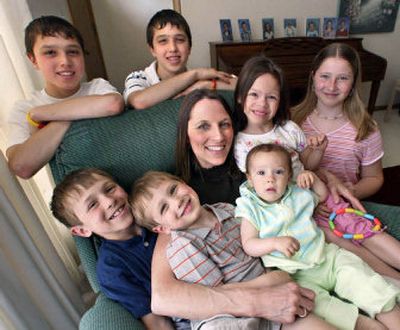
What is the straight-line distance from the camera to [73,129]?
43.3 inches

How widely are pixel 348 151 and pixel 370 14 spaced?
3191 mm

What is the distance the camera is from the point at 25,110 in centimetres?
128

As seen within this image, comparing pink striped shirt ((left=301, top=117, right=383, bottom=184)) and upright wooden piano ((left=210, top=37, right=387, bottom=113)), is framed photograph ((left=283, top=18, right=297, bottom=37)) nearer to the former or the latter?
upright wooden piano ((left=210, top=37, right=387, bottom=113))

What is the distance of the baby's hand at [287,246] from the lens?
919 millimetres

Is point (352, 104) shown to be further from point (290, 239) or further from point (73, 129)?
point (73, 129)

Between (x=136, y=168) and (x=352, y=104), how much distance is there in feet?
3.88

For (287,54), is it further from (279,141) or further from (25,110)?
(25,110)

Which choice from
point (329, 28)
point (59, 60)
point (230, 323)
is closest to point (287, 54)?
point (329, 28)

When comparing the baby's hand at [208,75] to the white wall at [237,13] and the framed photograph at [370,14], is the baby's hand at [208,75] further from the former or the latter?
the framed photograph at [370,14]

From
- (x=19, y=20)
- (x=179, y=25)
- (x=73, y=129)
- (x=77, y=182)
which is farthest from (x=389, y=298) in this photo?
(x=19, y=20)

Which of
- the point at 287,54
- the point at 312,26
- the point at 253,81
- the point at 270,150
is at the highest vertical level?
the point at 312,26

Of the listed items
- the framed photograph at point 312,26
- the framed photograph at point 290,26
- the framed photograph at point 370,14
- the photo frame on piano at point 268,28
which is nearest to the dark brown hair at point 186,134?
the photo frame on piano at point 268,28

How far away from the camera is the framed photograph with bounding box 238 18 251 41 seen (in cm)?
340

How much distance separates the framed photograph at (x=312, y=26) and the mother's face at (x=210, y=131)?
3.10 m
